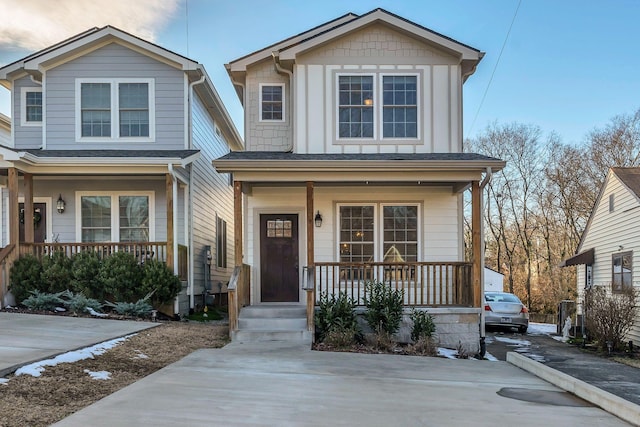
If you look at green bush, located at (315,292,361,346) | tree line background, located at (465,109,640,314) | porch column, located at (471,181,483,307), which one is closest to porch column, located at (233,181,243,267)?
green bush, located at (315,292,361,346)

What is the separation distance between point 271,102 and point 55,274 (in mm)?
5837

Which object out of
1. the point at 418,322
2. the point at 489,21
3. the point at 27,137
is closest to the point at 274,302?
the point at 418,322

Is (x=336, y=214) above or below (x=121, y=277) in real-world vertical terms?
above

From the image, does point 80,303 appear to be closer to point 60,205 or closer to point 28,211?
point 28,211

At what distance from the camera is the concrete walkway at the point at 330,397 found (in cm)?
481

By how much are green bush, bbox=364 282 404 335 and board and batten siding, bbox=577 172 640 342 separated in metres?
7.09

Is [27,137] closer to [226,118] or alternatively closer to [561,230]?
[226,118]

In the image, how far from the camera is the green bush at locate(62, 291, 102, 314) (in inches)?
439

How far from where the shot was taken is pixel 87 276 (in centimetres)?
1170

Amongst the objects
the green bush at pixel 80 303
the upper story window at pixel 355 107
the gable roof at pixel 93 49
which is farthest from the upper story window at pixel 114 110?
the upper story window at pixel 355 107

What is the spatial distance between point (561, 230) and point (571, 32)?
15991 millimetres

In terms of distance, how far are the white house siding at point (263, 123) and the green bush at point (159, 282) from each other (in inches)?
126

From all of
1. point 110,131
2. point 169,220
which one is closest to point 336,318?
point 169,220

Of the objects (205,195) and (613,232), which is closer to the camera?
(613,232)
